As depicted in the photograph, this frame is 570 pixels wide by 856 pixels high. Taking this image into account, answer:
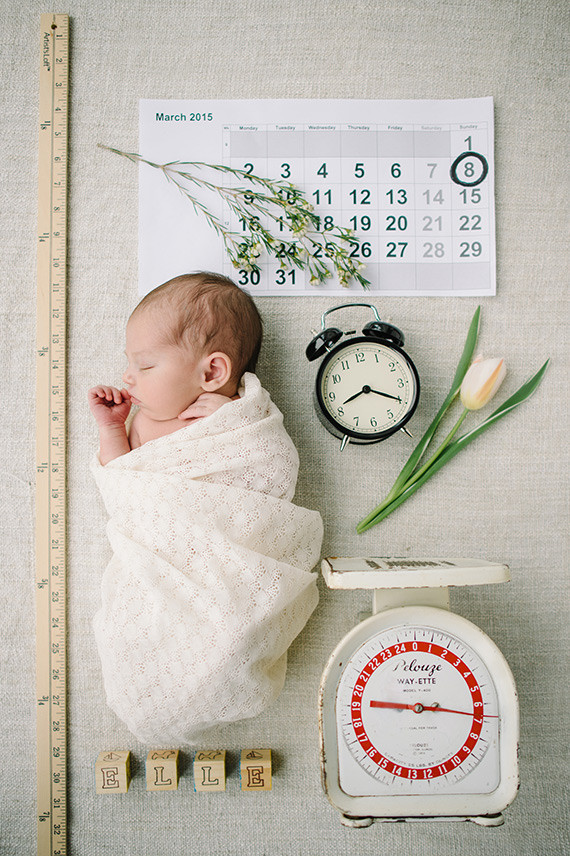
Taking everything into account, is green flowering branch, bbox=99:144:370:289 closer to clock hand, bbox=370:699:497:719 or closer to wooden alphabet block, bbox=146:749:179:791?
clock hand, bbox=370:699:497:719

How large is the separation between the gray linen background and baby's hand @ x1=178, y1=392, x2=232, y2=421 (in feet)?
0.52

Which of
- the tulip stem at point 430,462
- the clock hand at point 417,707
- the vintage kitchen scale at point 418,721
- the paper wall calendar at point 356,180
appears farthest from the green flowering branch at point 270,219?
the clock hand at point 417,707

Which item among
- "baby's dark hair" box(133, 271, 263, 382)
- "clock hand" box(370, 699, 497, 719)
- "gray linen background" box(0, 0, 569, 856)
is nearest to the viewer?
"clock hand" box(370, 699, 497, 719)

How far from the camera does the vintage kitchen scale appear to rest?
833 millimetres

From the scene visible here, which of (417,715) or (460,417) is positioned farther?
(460,417)

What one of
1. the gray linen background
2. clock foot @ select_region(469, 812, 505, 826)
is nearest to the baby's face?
the gray linen background

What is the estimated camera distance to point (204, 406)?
0.96 metres

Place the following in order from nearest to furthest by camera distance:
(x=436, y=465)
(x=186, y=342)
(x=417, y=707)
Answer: (x=417, y=707), (x=186, y=342), (x=436, y=465)

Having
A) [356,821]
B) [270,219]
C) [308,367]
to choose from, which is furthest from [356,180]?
[356,821]

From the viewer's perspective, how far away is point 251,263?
106cm

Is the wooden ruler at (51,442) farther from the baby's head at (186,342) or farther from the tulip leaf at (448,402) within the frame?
the tulip leaf at (448,402)

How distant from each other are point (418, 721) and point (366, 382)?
0.56 metres

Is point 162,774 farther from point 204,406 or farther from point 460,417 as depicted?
point 460,417

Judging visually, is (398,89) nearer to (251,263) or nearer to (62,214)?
(251,263)
